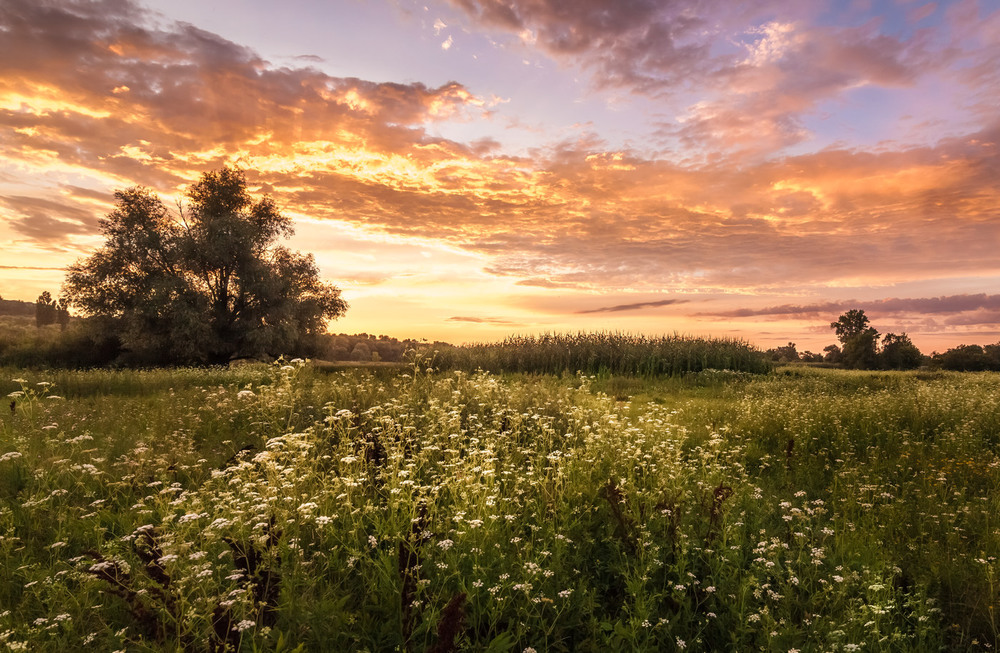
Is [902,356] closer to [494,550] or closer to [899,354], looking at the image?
[899,354]

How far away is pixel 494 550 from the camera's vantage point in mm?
4418

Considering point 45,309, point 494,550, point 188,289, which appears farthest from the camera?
point 45,309

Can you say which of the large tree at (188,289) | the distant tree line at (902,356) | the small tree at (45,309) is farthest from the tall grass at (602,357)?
the small tree at (45,309)

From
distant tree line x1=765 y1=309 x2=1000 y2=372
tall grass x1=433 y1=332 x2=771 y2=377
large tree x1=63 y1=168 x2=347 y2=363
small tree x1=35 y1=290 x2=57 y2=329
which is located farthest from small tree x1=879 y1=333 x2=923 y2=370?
small tree x1=35 y1=290 x2=57 y2=329

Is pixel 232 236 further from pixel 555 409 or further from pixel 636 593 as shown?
pixel 636 593

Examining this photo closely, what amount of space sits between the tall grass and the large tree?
13053 mm

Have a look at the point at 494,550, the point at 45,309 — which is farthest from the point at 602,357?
the point at 45,309

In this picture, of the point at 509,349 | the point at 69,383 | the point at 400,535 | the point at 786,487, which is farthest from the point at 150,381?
the point at 786,487

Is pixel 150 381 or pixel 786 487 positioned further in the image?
pixel 150 381

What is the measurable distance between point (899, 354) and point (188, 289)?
4448 centimetres

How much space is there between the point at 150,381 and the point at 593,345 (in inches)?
723

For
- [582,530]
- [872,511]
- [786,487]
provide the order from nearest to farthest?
[582,530], [872,511], [786,487]

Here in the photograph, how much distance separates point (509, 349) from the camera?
87.5ft

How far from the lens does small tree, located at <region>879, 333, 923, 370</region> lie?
1375 inches
